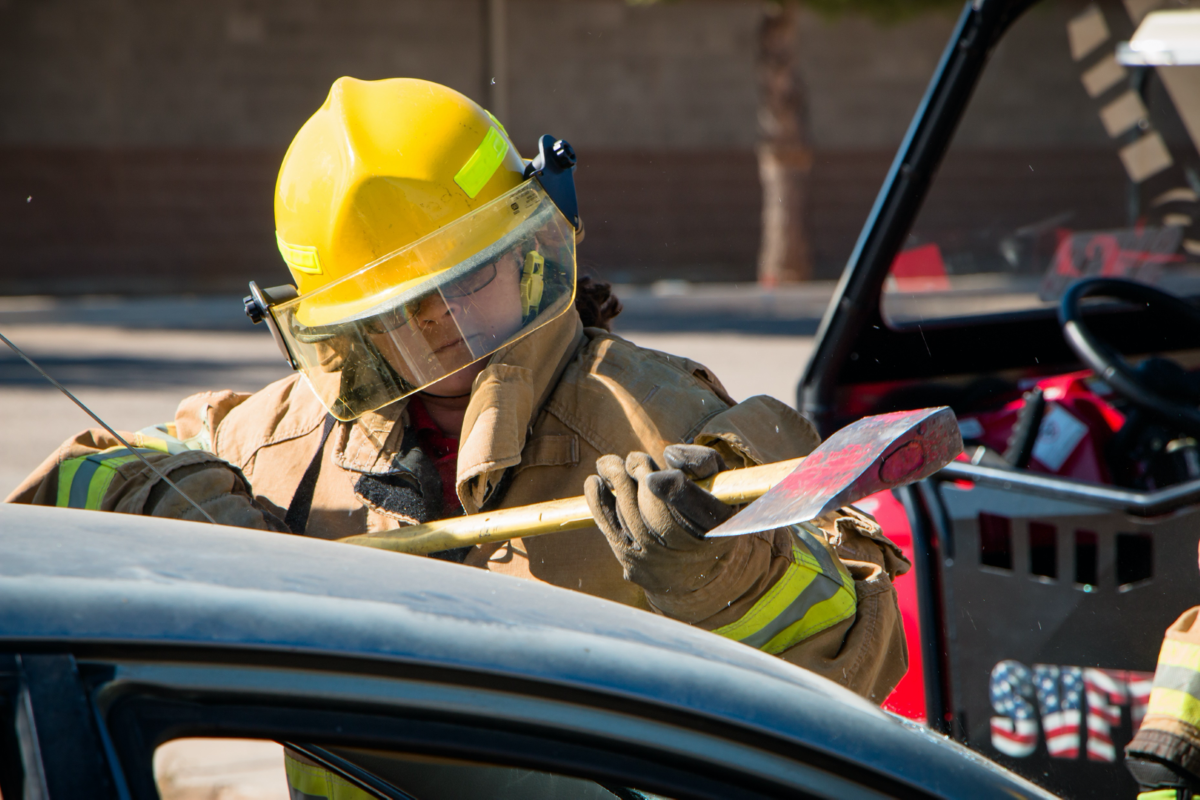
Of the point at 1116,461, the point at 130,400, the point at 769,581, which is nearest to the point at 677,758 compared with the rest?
the point at 769,581

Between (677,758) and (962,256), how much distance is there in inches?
101

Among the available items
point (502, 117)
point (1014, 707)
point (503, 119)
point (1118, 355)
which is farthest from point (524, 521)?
point (503, 119)

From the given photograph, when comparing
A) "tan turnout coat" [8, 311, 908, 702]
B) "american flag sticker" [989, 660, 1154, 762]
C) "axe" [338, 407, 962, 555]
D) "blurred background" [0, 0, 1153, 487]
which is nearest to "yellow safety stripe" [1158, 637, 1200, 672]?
"american flag sticker" [989, 660, 1154, 762]

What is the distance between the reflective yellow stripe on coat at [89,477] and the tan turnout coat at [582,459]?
0.05ft

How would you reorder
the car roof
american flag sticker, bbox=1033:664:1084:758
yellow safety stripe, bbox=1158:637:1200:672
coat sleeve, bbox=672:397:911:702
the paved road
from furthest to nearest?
the paved road → american flag sticker, bbox=1033:664:1084:758 → yellow safety stripe, bbox=1158:637:1200:672 → coat sleeve, bbox=672:397:911:702 → the car roof

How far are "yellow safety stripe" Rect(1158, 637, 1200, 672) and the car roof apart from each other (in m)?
0.82

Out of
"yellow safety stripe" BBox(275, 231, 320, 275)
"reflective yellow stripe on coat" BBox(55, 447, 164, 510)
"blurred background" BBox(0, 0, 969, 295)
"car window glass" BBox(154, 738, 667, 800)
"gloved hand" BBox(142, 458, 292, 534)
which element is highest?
"blurred background" BBox(0, 0, 969, 295)

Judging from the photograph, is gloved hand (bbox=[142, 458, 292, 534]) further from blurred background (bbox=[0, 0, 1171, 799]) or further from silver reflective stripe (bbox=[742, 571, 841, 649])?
blurred background (bbox=[0, 0, 1171, 799])

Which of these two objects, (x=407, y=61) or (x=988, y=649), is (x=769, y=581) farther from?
(x=407, y=61)

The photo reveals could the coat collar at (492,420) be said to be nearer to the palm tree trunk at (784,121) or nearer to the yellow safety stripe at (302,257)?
the yellow safety stripe at (302,257)

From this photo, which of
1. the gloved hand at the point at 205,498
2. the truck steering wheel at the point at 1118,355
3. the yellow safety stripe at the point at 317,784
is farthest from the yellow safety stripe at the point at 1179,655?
the gloved hand at the point at 205,498

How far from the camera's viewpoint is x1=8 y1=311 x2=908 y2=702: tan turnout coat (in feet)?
5.08

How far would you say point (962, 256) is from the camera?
3170 mm

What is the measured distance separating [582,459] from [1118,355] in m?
1.55
